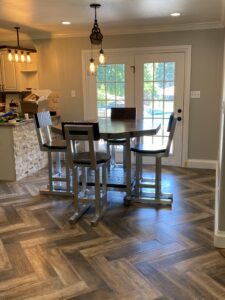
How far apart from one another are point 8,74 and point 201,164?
3.84 metres

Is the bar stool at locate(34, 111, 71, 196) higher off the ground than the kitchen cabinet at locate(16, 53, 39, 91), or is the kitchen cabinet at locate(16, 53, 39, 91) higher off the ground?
the kitchen cabinet at locate(16, 53, 39, 91)

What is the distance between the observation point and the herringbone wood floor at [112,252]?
2209 mm

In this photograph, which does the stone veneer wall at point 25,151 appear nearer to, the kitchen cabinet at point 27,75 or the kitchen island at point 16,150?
the kitchen island at point 16,150

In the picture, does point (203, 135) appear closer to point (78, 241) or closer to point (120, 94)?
point (120, 94)

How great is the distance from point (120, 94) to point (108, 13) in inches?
64.3

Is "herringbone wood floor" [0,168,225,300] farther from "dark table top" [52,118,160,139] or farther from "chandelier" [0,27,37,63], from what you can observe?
"chandelier" [0,27,37,63]

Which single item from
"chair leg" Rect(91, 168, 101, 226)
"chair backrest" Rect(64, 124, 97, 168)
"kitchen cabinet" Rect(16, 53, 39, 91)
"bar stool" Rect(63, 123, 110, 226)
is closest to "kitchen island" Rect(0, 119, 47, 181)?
"kitchen cabinet" Rect(16, 53, 39, 91)

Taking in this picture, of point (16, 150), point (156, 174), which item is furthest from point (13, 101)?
point (156, 174)

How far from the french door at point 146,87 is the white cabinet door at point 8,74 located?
145 cm

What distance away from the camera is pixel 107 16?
417cm

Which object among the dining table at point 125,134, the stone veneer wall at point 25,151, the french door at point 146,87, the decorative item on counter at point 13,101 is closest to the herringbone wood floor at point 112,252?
the dining table at point 125,134

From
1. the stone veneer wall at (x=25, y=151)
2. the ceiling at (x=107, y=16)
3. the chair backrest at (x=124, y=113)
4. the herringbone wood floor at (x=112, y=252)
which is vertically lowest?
the herringbone wood floor at (x=112, y=252)

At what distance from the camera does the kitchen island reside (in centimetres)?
455

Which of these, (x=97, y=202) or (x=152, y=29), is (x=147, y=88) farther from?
(x=97, y=202)
